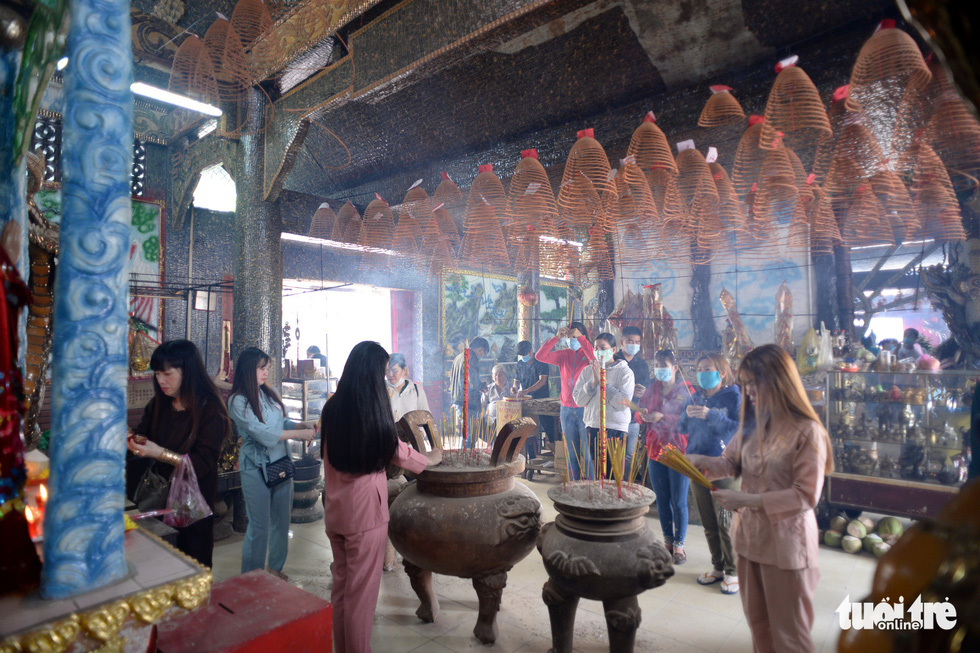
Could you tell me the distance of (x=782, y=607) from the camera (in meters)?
1.96

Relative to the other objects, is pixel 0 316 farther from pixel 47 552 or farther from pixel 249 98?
pixel 249 98

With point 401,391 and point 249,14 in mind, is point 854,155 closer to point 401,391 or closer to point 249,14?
point 401,391

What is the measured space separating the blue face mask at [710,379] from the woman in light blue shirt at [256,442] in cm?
274

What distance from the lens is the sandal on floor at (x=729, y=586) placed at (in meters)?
3.37

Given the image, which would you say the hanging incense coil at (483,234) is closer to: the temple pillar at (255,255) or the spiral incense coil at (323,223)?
the spiral incense coil at (323,223)

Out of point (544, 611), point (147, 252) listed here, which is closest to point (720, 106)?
point (544, 611)

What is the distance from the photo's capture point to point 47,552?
1041 millimetres

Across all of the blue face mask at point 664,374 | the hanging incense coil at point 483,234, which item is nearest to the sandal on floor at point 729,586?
the blue face mask at point 664,374

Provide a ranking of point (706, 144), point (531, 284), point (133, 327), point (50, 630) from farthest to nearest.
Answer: point (531, 284), point (133, 327), point (706, 144), point (50, 630)

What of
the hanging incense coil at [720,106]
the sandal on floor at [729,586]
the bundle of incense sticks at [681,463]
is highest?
the hanging incense coil at [720,106]

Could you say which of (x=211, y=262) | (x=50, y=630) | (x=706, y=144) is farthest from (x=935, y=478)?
(x=211, y=262)

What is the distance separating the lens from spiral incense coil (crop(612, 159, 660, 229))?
12.8 feet

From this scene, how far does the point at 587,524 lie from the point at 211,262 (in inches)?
235

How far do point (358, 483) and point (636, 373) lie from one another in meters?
3.80
